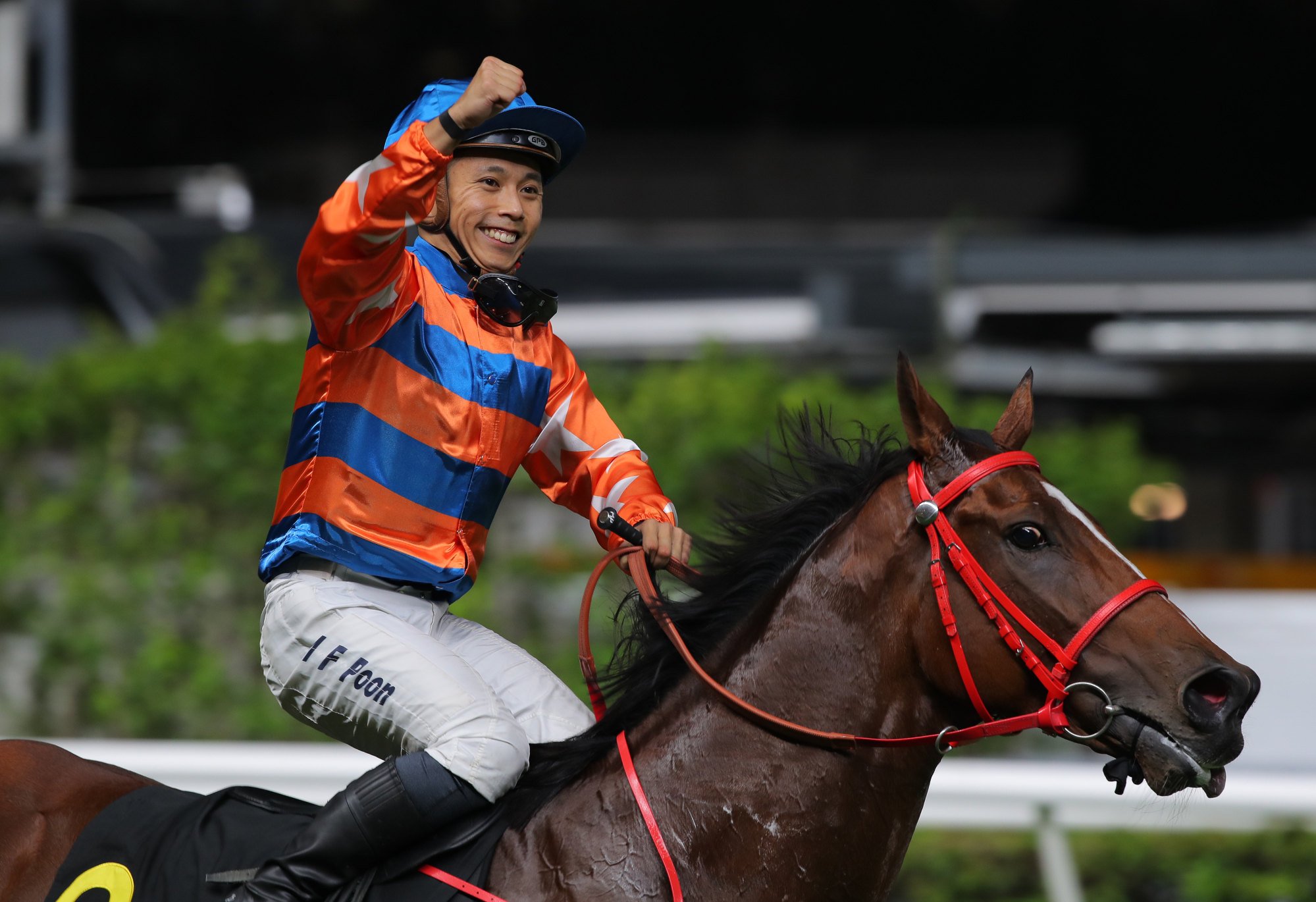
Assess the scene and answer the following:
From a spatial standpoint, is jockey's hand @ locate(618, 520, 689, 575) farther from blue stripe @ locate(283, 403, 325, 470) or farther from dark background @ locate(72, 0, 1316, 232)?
dark background @ locate(72, 0, 1316, 232)

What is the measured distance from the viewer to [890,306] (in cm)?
850

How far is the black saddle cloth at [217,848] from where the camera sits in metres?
2.19

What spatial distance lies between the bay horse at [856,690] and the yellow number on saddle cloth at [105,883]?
0.65 metres

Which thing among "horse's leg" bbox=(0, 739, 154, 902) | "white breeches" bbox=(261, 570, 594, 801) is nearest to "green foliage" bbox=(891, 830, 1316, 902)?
"white breeches" bbox=(261, 570, 594, 801)

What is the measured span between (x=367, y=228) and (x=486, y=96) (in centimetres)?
27

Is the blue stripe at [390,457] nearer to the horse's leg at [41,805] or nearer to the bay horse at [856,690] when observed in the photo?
the bay horse at [856,690]

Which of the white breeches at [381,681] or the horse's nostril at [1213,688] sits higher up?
the horse's nostril at [1213,688]

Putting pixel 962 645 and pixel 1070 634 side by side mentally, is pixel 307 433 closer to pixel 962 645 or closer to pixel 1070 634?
pixel 962 645

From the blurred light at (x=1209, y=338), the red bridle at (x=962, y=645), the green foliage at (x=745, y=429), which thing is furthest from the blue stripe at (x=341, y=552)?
the blurred light at (x=1209, y=338)

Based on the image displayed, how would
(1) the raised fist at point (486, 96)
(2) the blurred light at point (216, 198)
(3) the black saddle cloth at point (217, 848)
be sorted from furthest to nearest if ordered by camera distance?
(2) the blurred light at point (216, 198) → (3) the black saddle cloth at point (217, 848) → (1) the raised fist at point (486, 96)

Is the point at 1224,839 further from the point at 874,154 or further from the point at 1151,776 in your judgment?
the point at 874,154

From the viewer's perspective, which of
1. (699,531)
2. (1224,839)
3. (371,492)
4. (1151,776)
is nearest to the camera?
(1151,776)

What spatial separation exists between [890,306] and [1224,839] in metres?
4.68

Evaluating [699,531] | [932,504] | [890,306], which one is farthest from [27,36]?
[932,504]
